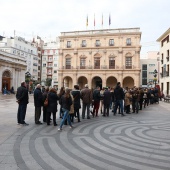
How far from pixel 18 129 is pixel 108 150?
3.96 meters

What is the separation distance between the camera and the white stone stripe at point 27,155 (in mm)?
4427

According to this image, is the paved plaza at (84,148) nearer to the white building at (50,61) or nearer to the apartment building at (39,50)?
the white building at (50,61)

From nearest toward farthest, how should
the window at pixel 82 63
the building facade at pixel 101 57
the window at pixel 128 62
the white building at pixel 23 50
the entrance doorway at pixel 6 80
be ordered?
the entrance doorway at pixel 6 80 < the building facade at pixel 101 57 < the window at pixel 128 62 < the window at pixel 82 63 < the white building at pixel 23 50

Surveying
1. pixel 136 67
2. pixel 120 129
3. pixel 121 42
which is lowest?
pixel 120 129

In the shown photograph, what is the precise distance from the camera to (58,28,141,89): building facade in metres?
44.8

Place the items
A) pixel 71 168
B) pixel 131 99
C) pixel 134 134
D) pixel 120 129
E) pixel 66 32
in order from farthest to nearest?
1. pixel 66 32
2. pixel 131 99
3. pixel 120 129
4. pixel 134 134
5. pixel 71 168

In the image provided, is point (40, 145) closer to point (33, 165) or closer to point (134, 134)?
point (33, 165)

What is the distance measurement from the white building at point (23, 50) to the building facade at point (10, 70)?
19.3 meters

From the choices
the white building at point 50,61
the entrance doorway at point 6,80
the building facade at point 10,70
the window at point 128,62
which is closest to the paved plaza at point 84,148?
the building facade at point 10,70

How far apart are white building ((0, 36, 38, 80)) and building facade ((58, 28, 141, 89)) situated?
68.6 ft

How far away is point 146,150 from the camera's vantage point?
5672 millimetres

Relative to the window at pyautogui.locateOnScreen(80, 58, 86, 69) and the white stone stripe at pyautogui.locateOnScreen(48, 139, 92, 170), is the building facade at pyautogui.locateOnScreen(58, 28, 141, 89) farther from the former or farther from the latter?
the white stone stripe at pyautogui.locateOnScreen(48, 139, 92, 170)

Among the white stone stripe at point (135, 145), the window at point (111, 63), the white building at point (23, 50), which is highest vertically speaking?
the white building at point (23, 50)

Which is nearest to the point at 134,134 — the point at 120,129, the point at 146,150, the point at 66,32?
the point at 120,129
